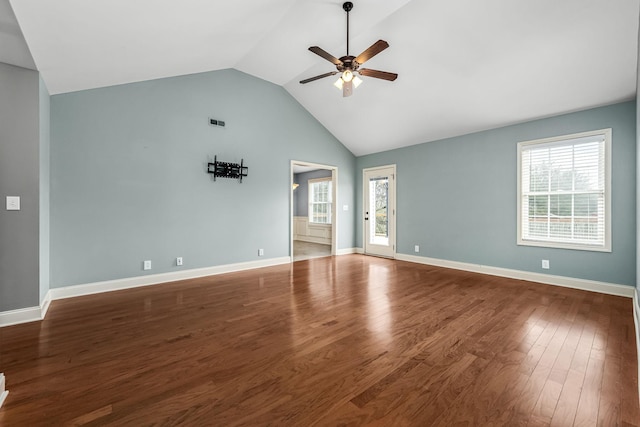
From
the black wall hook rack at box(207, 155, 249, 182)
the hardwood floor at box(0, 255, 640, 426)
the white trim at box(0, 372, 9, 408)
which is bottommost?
the hardwood floor at box(0, 255, 640, 426)

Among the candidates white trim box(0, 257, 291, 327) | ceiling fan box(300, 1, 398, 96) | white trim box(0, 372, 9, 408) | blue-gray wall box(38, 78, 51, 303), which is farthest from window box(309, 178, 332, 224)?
white trim box(0, 372, 9, 408)

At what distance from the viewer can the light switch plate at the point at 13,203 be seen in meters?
2.78

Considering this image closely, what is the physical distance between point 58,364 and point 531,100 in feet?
20.1

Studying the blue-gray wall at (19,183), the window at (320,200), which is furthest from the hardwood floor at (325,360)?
the window at (320,200)

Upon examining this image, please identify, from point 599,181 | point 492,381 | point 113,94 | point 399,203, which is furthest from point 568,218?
point 113,94

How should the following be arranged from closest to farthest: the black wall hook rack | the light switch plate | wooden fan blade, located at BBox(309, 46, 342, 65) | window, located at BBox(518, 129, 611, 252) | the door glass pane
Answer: the light switch plate
wooden fan blade, located at BBox(309, 46, 342, 65)
window, located at BBox(518, 129, 611, 252)
the black wall hook rack
the door glass pane

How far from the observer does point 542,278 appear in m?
4.39

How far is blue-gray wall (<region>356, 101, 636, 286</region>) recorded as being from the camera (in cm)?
372

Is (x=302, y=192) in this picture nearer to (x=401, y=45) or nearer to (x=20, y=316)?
(x=401, y=45)

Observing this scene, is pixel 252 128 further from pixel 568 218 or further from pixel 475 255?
pixel 568 218

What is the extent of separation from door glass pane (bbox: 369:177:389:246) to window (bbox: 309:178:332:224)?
204 cm

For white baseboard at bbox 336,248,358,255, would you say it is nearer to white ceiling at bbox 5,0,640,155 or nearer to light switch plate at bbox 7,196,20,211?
white ceiling at bbox 5,0,640,155

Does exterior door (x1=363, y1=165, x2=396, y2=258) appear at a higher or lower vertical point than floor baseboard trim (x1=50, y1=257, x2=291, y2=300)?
higher

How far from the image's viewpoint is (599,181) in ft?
12.8
